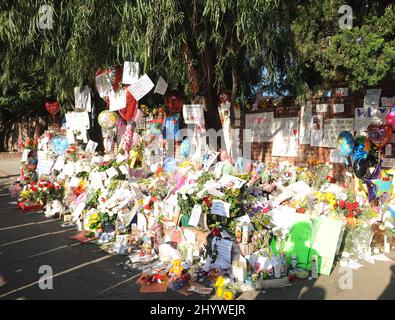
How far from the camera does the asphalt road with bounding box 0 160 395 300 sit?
3826 mm

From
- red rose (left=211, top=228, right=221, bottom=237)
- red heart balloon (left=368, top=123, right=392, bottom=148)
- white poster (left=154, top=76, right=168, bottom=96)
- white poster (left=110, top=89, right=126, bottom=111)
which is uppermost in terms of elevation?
white poster (left=154, top=76, right=168, bottom=96)

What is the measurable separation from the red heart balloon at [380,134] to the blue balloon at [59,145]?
7.45m

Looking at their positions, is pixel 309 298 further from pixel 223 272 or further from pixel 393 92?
pixel 393 92

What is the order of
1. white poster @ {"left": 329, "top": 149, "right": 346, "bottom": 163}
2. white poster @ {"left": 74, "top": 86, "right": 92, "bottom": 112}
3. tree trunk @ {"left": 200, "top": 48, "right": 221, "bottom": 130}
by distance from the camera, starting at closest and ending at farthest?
1. tree trunk @ {"left": 200, "top": 48, "right": 221, "bottom": 130}
2. white poster @ {"left": 329, "top": 149, "right": 346, "bottom": 163}
3. white poster @ {"left": 74, "top": 86, "right": 92, "bottom": 112}

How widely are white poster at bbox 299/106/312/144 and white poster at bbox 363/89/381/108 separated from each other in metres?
1.23

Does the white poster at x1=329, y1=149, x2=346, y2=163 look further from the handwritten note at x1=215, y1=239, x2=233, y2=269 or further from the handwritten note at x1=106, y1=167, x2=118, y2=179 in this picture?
the handwritten note at x1=106, y1=167, x2=118, y2=179

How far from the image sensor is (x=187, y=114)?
290 inches

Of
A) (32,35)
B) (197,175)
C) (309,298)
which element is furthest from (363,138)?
(32,35)

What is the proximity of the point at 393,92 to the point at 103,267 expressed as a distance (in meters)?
5.09

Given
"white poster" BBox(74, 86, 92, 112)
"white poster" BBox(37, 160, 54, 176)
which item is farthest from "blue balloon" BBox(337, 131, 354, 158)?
"white poster" BBox(37, 160, 54, 176)

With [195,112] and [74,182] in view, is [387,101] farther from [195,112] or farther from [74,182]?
[74,182]

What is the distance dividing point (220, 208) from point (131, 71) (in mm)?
3049

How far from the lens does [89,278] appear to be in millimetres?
4387

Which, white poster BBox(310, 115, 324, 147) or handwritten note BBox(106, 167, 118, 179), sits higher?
white poster BBox(310, 115, 324, 147)
